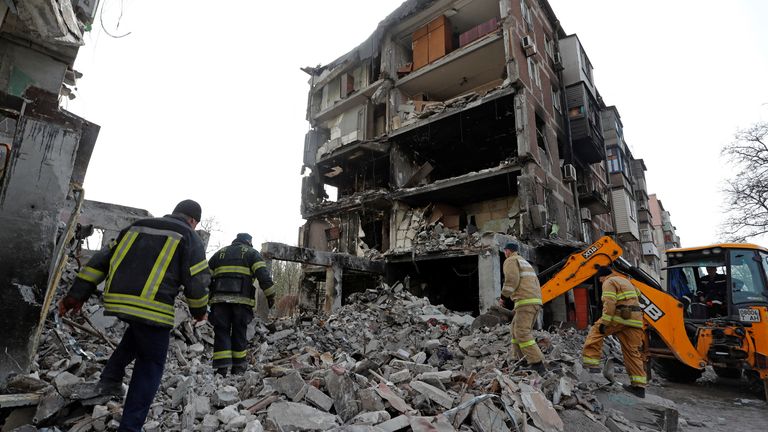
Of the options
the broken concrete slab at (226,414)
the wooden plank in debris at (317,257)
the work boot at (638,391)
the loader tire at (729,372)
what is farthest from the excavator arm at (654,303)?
the wooden plank in debris at (317,257)

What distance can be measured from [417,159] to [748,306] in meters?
12.8

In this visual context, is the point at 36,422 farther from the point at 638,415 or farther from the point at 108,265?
the point at 638,415

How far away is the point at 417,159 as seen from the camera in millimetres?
17234

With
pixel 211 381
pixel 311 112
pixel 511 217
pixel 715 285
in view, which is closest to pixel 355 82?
pixel 311 112

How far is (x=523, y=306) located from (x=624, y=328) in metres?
1.30

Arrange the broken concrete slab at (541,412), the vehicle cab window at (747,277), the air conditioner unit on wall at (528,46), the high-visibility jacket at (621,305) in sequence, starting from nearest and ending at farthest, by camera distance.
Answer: the broken concrete slab at (541,412) < the high-visibility jacket at (621,305) < the vehicle cab window at (747,277) < the air conditioner unit on wall at (528,46)

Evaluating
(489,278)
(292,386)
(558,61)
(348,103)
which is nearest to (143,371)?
(292,386)

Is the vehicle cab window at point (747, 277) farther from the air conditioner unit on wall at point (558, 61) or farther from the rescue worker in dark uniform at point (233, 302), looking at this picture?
the air conditioner unit on wall at point (558, 61)

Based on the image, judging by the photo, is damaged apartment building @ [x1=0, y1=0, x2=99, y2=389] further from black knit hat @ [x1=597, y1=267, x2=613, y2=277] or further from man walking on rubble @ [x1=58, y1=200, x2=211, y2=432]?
black knit hat @ [x1=597, y1=267, x2=613, y2=277]

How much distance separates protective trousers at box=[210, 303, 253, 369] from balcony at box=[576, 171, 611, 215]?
53.8ft

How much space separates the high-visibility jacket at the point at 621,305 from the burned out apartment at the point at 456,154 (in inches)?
209

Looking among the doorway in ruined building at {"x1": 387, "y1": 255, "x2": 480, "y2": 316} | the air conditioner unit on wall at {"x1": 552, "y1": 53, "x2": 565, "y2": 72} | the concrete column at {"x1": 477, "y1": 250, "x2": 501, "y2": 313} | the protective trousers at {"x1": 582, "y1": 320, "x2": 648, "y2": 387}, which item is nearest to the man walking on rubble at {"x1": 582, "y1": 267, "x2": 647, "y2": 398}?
the protective trousers at {"x1": 582, "y1": 320, "x2": 648, "y2": 387}

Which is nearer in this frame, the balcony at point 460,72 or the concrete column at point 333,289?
the concrete column at point 333,289

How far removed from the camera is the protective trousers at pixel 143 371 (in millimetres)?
2426
